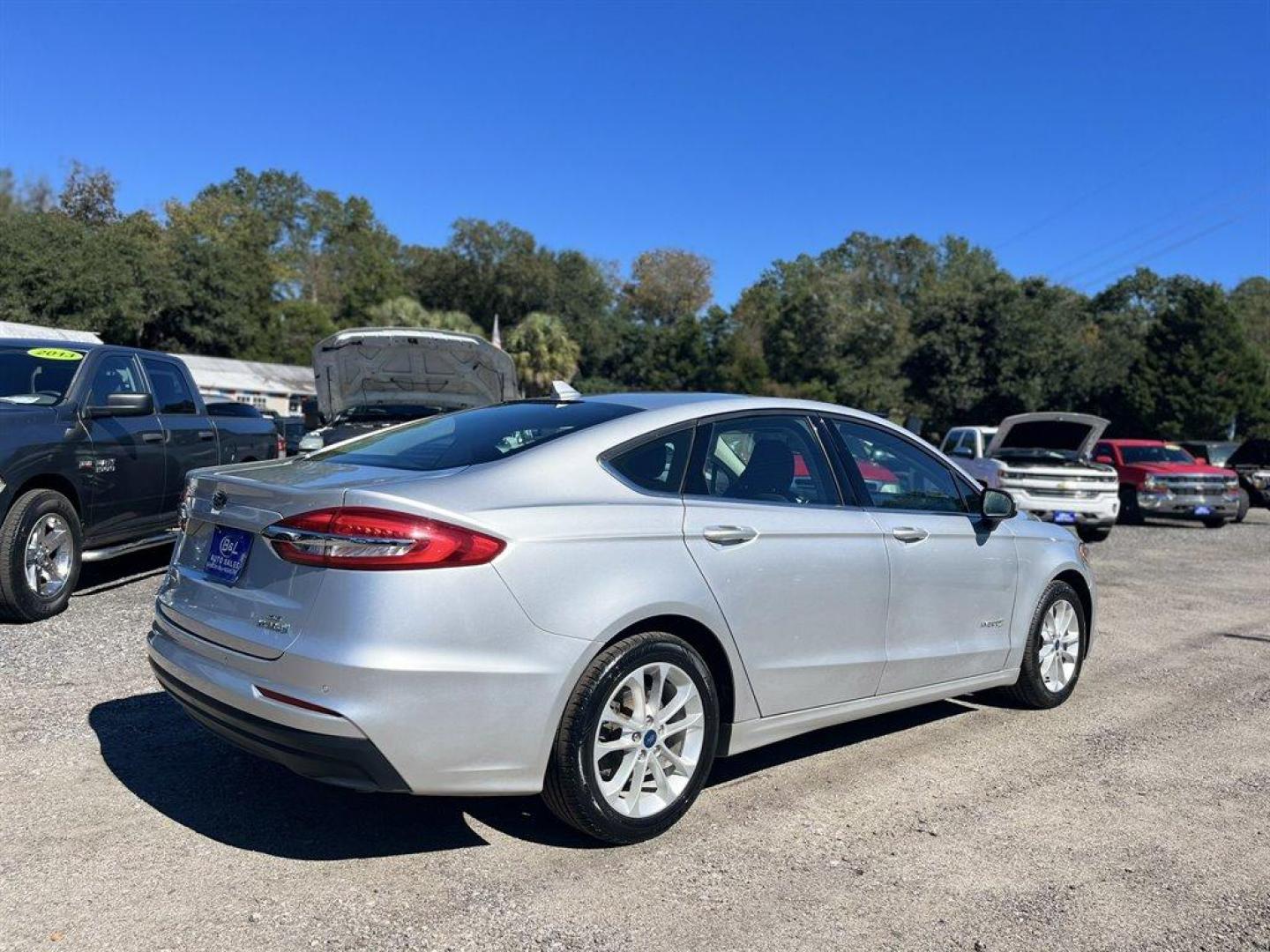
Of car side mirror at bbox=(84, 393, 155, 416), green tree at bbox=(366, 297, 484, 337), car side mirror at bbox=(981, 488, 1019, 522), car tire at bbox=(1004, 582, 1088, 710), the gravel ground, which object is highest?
green tree at bbox=(366, 297, 484, 337)

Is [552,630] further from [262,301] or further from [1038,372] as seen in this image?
[262,301]

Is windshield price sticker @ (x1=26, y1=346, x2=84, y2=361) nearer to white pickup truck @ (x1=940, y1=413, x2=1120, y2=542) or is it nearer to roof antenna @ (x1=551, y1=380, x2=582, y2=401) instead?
roof antenna @ (x1=551, y1=380, x2=582, y2=401)

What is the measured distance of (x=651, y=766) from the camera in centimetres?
361

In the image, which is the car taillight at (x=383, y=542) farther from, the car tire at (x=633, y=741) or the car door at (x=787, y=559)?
the car door at (x=787, y=559)

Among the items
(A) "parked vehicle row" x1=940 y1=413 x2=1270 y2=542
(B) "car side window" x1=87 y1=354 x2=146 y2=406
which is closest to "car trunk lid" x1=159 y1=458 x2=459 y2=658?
(B) "car side window" x1=87 y1=354 x2=146 y2=406

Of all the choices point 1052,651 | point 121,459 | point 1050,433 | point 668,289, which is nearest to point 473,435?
point 1052,651

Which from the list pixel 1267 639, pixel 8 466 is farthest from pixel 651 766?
pixel 1267 639

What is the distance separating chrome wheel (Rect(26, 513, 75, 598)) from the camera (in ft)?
21.0

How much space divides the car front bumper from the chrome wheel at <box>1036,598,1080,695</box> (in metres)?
3.24

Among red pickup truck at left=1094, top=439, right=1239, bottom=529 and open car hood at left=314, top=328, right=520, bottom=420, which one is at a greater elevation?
open car hood at left=314, top=328, right=520, bottom=420

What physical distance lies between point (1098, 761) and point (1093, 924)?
5.65 feet

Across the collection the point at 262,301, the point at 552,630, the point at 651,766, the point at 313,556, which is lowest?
the point at 651,766

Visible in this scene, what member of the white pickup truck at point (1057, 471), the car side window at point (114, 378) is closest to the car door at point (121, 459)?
the car side window at point (114, 378)

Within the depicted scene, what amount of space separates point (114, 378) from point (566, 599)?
5.71m
